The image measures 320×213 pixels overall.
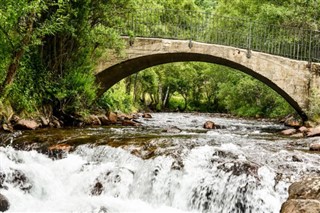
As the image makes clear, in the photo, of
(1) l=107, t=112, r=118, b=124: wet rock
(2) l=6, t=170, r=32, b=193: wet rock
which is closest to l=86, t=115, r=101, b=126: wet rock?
(1) l=107, t=112, r=118, b=124: wet rock

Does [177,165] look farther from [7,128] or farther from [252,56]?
[252,56]

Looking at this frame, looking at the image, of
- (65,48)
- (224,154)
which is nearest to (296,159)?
(224,154)

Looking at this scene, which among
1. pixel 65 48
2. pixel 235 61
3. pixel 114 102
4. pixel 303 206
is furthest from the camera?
pixel 114 102

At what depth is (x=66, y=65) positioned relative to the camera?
14.4m

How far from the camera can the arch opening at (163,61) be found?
53.9 feet

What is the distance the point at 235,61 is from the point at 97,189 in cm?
1002

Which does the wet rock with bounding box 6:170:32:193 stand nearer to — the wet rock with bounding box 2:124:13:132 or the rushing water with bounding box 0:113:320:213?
the rushing water with bounding box 0:113:320:213

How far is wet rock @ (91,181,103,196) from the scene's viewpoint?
7789 mm

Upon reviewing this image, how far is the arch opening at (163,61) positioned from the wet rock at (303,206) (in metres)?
11.3

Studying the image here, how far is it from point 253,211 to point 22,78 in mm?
8726

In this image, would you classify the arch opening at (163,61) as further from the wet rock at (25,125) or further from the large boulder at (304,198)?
the large boulder at (304,198)

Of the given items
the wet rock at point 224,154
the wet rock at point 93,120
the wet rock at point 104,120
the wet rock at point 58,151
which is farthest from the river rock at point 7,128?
the wet rock at point 224,154

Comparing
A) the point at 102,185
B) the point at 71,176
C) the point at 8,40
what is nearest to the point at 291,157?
the point at 102,185

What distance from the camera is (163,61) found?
18.4 metres
